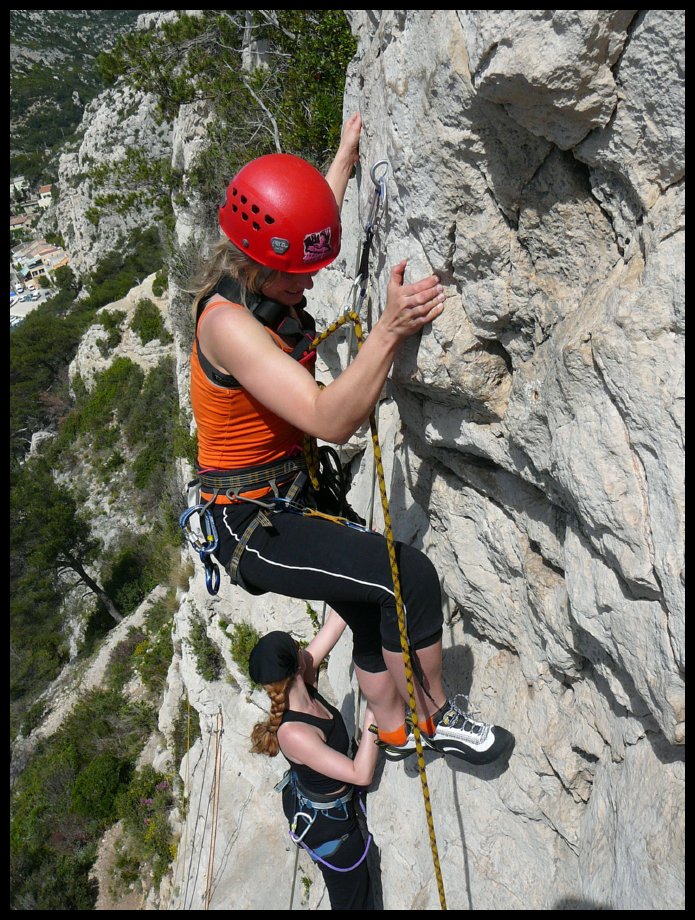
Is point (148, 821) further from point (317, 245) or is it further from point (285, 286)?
point (317, 245)

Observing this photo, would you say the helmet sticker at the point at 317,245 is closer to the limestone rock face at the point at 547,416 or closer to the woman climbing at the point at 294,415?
the woman climbing at the point at 294,415

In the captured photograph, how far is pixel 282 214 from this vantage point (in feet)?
7.57

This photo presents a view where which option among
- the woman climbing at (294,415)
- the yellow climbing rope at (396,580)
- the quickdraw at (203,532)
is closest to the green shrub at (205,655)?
the quickdraw at (203,532)

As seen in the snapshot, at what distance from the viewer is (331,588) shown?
257 centimetres

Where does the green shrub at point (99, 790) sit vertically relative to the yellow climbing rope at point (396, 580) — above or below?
below

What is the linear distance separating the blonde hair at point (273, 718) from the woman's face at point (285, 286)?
2.23 metres

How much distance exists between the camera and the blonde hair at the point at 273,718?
3.55m

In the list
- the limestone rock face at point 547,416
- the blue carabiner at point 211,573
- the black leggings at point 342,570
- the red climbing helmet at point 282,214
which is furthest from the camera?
the blue carabiner at point 211,573

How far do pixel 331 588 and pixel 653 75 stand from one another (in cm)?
207

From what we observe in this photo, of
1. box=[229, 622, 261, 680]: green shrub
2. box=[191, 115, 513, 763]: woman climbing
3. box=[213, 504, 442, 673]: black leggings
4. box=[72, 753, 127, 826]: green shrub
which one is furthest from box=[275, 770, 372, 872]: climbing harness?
box=[72, 753, 127, 826]: green shrub

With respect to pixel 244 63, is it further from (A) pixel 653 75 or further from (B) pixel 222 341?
(A) pixel 653 75

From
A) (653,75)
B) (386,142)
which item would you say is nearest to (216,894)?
(386,142)

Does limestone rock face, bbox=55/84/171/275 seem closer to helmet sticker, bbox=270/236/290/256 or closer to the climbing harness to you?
helmet sticker, bbox=270/236/290/256

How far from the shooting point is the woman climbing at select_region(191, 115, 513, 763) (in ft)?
7.24
